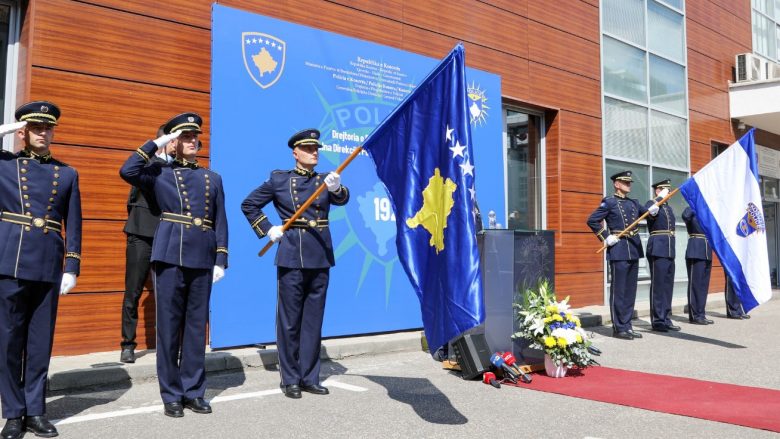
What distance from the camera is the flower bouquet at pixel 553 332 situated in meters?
5.84

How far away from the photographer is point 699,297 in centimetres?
1023

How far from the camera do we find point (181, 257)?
4.47 m

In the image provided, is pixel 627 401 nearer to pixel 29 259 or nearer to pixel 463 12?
pixel 29 259

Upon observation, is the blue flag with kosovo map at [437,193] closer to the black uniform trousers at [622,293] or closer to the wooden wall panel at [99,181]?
the wooden wall panel at [99,181]

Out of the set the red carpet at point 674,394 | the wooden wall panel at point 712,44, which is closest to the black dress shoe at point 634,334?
the red carpet at point 674,394

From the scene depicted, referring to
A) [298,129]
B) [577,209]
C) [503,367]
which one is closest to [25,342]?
[503,367]

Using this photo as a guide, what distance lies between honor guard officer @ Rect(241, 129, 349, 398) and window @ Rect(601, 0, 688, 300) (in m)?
7.79

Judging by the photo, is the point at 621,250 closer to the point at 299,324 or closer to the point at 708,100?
the point at 299,324

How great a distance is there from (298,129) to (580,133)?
19.0ft

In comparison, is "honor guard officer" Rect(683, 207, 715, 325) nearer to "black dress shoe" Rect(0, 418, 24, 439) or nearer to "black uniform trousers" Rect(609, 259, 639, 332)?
"black uniform trousers" Rect(609, 259, 639, 332)

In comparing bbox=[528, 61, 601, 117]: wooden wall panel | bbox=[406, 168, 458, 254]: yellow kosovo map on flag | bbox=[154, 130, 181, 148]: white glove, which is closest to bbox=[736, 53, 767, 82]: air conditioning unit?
bbox=[528, 61, 601, 117]: wooden wall panel

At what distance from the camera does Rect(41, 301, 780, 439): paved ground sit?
158 inches

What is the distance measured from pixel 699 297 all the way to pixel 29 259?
9204 millimetres

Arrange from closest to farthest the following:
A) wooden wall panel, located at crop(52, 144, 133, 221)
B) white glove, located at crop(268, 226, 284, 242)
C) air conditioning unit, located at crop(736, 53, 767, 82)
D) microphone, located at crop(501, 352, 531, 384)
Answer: white glove, located at crop(268, 226, 284, 242) → microphone, located at crop(501, 352, 531, 384) → wooden wall panel, located at crop(52, 144, 133, 221) → air conditioning unit, located at crop(736, 53, 767, 82)
